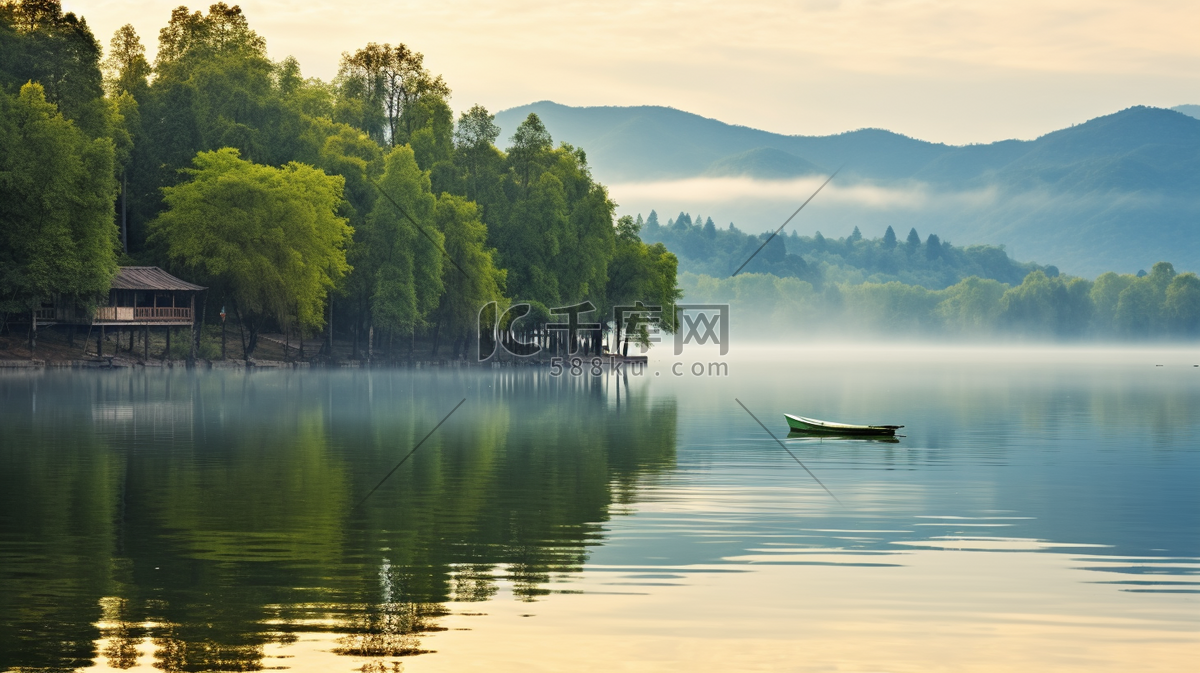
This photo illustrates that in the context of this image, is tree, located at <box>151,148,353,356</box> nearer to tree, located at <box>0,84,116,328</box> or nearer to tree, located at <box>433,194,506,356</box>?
tree, located at <box>0,84,116,328</box>

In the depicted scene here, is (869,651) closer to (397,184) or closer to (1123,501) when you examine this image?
(1123,501)

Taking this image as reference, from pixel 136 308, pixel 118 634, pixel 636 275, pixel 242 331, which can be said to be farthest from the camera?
pixel 636 275

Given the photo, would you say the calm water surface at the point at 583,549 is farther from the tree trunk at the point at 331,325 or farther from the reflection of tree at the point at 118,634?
the tree trunk at the point at 331,325

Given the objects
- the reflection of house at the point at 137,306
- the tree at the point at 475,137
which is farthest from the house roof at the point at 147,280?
the tree at the point at 475,137

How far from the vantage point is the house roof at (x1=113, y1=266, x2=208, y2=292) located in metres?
94.5

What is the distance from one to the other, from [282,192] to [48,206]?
699 inches

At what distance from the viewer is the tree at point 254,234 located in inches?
3841

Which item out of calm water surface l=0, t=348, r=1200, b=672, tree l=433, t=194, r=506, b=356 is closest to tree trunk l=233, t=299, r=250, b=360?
tree l=433, t=194, r=506, b=356

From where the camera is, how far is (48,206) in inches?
3396

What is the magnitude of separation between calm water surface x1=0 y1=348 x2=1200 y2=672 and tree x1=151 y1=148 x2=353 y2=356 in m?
48.4

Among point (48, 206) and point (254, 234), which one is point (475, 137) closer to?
point (254, 234)

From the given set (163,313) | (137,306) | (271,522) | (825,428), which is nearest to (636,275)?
(163,313)

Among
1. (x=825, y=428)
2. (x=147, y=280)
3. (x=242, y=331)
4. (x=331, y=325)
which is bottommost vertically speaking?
(x=825, y=428)

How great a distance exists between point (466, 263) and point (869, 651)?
9754 cm
